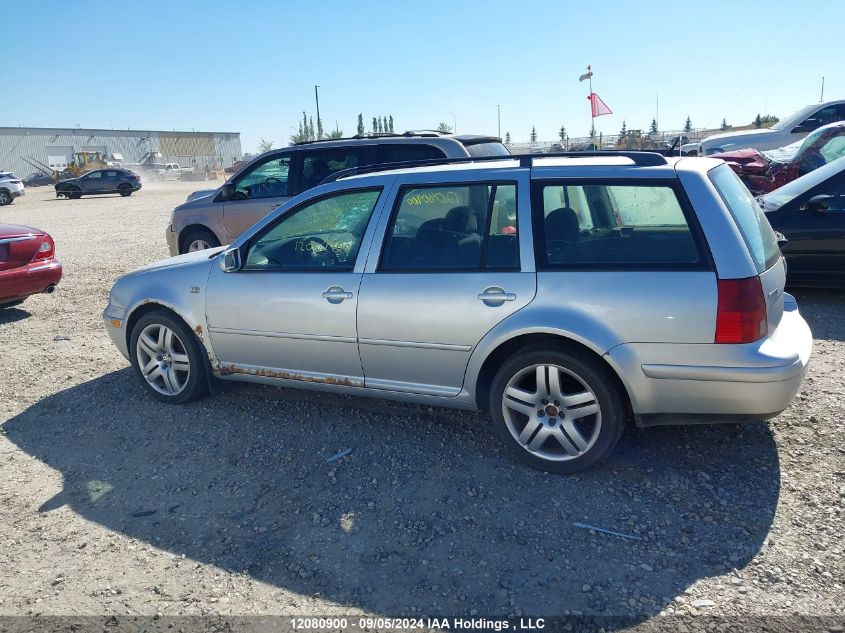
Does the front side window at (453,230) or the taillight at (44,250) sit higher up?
the front side window at (453,230)

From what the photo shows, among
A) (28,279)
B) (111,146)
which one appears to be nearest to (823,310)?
(28,279)

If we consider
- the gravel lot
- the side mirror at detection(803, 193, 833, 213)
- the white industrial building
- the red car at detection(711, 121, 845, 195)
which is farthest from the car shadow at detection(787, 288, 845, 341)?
the white industrial building

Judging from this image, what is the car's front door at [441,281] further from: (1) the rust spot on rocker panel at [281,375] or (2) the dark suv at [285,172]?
(2) the dark suv at [285,172]

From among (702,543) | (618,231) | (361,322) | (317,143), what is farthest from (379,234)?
(317,143)

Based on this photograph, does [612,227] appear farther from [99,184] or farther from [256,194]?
[99,184]

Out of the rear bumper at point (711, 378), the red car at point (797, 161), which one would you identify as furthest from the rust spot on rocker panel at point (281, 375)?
the red car at point (797, 161)

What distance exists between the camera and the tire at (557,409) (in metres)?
3.42

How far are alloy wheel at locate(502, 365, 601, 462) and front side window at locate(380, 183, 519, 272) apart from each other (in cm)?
64

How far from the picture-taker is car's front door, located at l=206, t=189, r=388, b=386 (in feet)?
13.3

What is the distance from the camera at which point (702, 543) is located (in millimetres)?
2975

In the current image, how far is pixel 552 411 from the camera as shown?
3543mm

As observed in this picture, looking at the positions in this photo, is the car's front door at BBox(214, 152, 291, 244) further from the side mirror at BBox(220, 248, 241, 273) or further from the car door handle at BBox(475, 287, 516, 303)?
the car door handle at BBox(475, 287, 516, 303)

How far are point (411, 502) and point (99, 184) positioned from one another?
1432 inches

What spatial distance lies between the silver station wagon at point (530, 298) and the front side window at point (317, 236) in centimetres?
1
